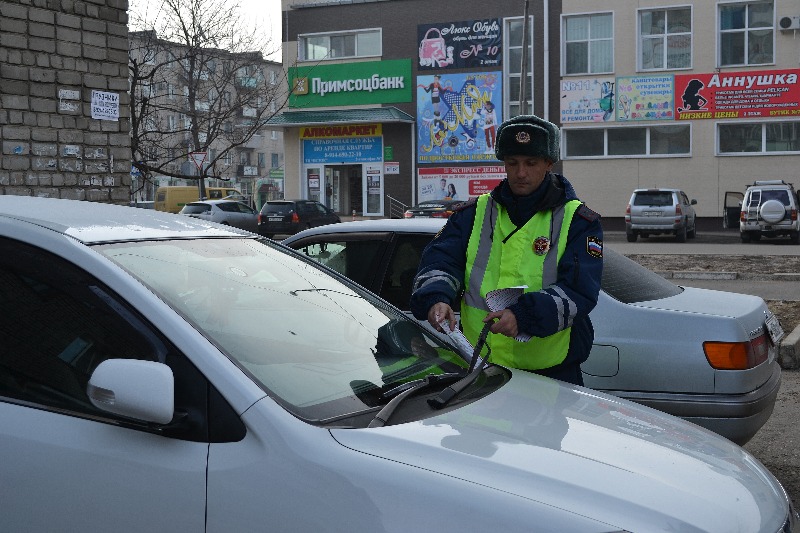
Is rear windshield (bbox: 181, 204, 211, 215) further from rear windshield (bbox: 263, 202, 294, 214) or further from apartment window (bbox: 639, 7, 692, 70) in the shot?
apartment window (bbox: 639, 7, 692, 70)

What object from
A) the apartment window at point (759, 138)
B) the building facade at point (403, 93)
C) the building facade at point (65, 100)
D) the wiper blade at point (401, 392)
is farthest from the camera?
the building facade at point (403, 93)

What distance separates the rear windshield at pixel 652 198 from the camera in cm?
2892

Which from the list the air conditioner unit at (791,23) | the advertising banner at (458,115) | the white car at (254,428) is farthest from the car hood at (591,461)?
the advertising banner at (458,115)

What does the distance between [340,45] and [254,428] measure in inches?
1634

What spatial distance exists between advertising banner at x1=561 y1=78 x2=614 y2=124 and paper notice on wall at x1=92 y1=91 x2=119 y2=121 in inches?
1041

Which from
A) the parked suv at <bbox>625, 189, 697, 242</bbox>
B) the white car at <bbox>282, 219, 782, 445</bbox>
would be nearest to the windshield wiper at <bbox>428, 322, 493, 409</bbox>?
the white car at <bbox>282, 219, 782, 445</bbox>

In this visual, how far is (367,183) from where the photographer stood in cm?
4162

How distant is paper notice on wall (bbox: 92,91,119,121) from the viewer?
1303cm

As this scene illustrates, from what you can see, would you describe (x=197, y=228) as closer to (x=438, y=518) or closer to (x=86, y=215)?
(x=86, y=215)

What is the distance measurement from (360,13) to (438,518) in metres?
41.4

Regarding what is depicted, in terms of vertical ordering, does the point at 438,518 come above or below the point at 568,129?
below

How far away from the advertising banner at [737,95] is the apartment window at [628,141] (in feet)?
2.34

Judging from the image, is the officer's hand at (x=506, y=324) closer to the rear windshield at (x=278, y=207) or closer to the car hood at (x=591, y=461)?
the car hood at (x=591, y=461)

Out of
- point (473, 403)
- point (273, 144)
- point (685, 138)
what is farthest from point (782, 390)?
point (273, 144)
